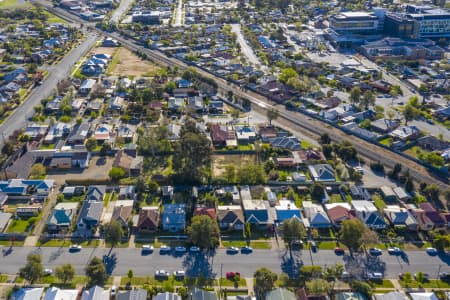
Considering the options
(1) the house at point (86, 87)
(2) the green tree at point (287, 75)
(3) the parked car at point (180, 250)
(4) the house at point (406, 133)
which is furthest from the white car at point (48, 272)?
(2) the green tree at point (287, 75)

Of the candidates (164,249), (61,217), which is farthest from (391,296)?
(61,217)

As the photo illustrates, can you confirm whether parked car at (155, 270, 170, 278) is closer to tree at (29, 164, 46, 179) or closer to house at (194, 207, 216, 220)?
house at (194, 207, 216, 220)

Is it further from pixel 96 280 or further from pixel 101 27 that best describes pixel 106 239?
pixel 101 27

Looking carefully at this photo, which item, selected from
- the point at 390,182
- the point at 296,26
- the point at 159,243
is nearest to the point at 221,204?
the point at 159,243

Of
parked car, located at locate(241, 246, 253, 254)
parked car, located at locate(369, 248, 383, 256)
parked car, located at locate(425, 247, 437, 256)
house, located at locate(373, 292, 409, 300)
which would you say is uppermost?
parked car, located at locate(425, 247, 437, 256)

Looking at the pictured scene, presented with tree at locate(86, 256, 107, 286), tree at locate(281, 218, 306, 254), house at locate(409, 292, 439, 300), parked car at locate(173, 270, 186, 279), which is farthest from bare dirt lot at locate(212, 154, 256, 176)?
house at locate(409, 292, 439, 300)

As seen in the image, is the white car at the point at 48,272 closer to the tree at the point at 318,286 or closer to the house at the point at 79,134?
the tree at the point at 318,286

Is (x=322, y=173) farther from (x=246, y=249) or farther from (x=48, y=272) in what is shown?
(x=48, y=272)
